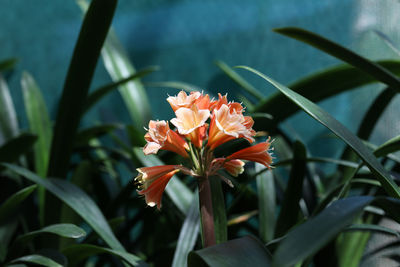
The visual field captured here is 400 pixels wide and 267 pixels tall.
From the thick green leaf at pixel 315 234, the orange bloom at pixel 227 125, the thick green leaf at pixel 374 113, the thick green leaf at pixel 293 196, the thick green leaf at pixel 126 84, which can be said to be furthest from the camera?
the thick green leaf at pixel 126 84

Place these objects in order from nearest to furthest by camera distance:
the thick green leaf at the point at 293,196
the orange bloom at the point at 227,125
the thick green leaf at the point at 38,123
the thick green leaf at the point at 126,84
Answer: the orange bloom at the point at 227,125, the thick green leaf at the point at 293,196, the thick green leaf at the point at 38,123, the thick green leaf at the point at 126,84

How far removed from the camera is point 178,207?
61 cm

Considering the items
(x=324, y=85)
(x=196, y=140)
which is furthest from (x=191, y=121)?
Answer: (x=324, y=85)

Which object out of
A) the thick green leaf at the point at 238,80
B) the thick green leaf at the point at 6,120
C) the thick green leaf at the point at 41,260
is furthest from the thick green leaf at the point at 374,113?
the thick green leaf at the point at 6,120

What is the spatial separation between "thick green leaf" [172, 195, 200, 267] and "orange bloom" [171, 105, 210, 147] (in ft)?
0.61

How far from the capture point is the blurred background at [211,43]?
3.15ft

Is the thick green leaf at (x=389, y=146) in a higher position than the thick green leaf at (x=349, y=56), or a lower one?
lower

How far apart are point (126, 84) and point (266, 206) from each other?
50 centimetres

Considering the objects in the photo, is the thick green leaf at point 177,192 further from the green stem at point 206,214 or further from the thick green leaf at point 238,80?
the thick green leaf at point 238,80

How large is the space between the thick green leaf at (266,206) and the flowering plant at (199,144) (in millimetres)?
259

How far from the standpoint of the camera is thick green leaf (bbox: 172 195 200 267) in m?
0.47

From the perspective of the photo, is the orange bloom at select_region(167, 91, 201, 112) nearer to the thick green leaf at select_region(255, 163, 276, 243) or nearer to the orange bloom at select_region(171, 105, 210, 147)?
the orange bloom at select_region(171, 105, 210, 147)

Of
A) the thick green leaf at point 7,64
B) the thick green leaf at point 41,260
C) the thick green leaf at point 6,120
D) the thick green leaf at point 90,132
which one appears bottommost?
the thick green leaf at point 41,260

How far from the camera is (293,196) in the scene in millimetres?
569
